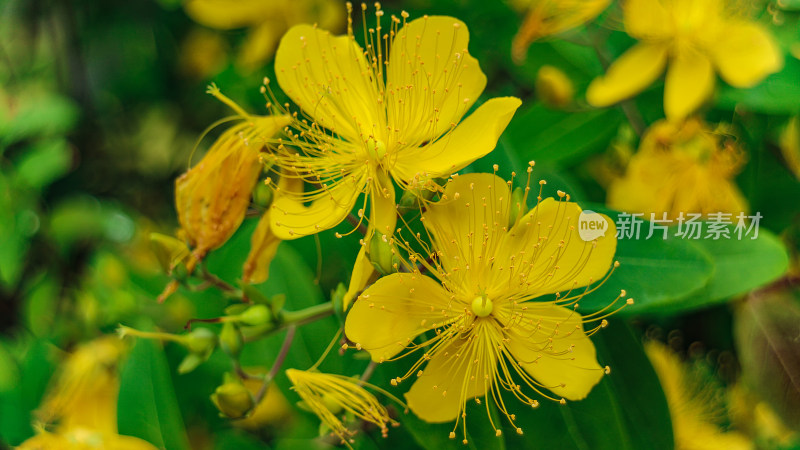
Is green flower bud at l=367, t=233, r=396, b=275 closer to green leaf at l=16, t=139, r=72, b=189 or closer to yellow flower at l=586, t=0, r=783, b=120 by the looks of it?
yellow flower at l=586, t=0, r=783, b=120

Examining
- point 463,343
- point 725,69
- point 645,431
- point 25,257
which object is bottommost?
point 25,257

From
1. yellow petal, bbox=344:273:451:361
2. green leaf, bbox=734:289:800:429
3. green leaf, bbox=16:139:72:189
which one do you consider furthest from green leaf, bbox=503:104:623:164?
green leaf, bbox=16:139:72:189

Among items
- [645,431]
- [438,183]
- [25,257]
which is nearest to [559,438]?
Answer: [645,431]

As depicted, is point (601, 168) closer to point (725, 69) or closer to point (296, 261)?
point (725, 69)

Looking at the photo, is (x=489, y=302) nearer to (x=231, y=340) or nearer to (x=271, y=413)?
(x=231, y=340)

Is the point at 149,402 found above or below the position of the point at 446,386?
below

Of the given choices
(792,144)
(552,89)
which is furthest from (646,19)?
(792,144)

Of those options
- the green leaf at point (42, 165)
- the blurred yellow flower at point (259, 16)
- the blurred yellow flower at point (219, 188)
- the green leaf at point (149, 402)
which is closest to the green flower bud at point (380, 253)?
the blurred yellow flower at point (219, 188)
